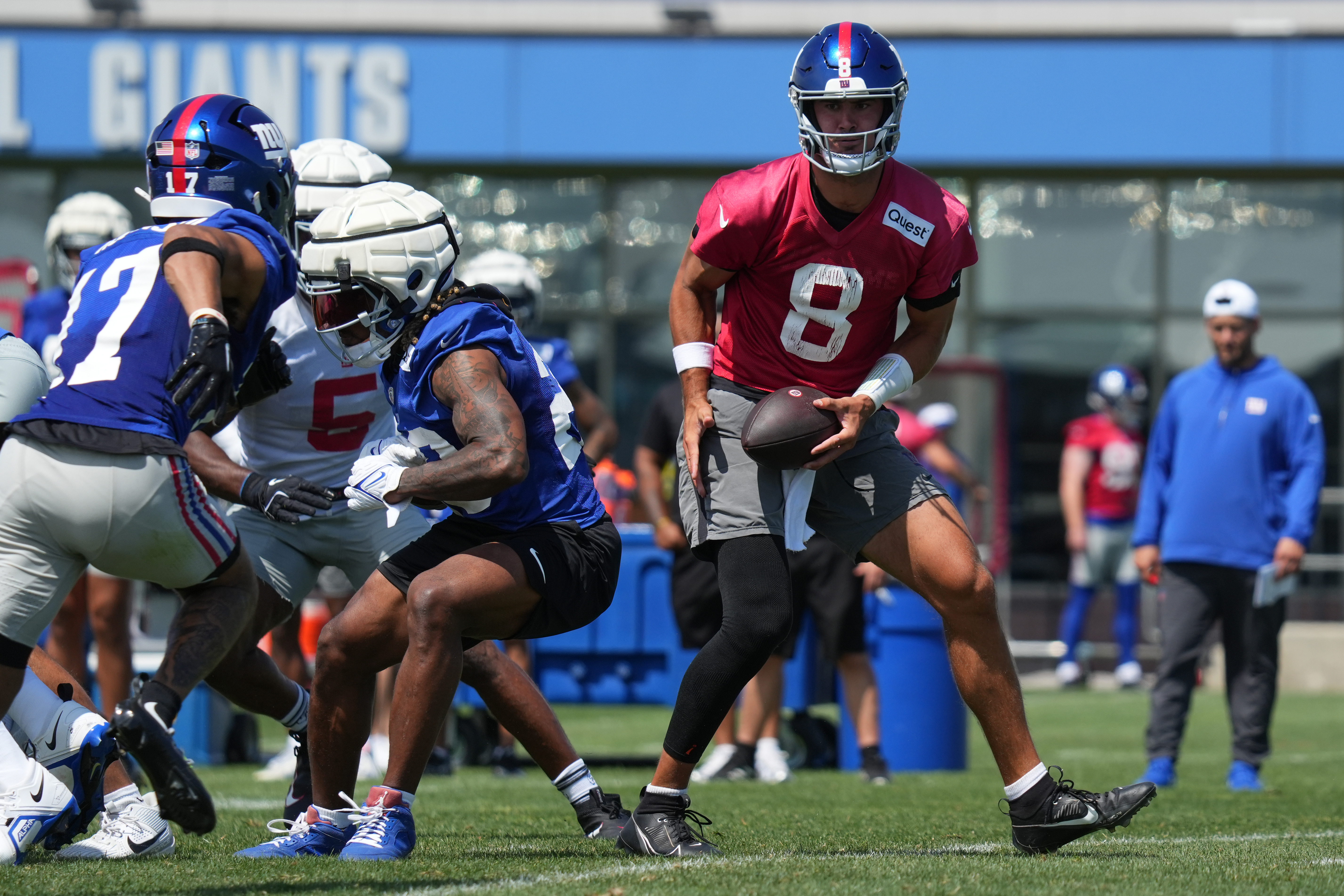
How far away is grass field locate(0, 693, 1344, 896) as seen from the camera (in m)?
3.96

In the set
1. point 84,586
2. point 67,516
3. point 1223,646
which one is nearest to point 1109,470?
point 1223,646

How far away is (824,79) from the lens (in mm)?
4516

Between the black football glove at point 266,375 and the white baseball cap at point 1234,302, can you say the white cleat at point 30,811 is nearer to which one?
the black football glove at point 266,375

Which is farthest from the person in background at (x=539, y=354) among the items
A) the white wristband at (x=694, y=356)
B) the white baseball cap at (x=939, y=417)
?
the white baseball cap at (x=939, y=417)

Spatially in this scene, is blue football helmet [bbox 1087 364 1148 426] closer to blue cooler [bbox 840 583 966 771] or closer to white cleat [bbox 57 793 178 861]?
blue cooler [bbox 840 583 966 771]

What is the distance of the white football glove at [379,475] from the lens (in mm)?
4371

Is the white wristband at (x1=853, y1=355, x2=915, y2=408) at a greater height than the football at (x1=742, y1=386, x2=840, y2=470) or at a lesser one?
greater

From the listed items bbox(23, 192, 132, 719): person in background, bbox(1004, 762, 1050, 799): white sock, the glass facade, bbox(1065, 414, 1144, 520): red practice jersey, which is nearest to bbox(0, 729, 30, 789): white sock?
bbox(23, 192, 132, 719): person in background

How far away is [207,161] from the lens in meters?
4.97

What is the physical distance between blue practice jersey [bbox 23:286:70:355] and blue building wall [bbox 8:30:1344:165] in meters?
10.3

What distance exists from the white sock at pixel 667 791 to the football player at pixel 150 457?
116 centimetres

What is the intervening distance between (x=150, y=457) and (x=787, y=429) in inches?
65.2

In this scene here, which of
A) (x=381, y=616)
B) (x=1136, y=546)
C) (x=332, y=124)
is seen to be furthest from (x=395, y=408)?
(x=332, y=124)

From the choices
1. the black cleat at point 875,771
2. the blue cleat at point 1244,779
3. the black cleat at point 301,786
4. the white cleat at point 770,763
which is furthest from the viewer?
the white cleat at point 770,763
